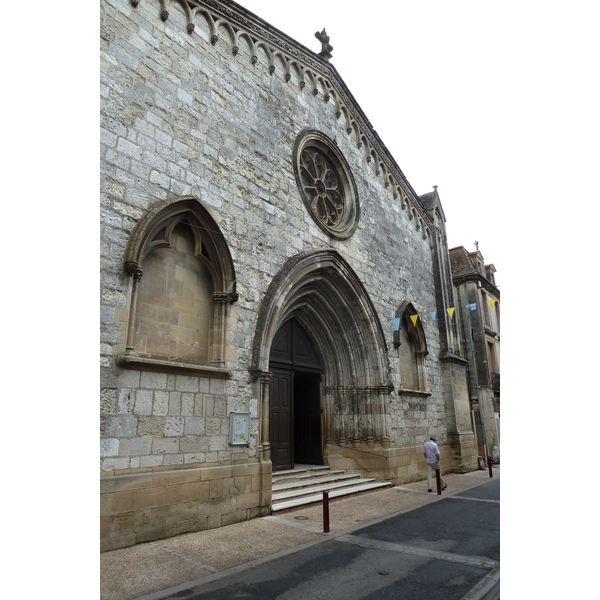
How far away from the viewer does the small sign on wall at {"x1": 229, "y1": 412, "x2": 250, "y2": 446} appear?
20.5 feet

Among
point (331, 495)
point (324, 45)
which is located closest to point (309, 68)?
point (324, 45)

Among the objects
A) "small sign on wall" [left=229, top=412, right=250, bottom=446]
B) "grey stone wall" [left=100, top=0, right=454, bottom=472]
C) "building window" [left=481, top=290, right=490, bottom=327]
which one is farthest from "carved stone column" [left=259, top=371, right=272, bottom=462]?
"building window" [left=481, top=290, right=490, bottom=327]

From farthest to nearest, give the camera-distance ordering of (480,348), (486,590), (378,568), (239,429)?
1. (480,348)
2. (239,429)
3. (378,568)
4. (486,590)

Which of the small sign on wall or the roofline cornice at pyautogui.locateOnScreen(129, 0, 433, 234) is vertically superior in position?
the roofline cornice at pyautogui.locateOnScreen(129, 0, 433, 234)

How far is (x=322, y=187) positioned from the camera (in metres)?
10.4

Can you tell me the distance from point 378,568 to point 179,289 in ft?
14.2

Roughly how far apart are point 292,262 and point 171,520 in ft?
15.3

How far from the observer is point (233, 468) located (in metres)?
6.14

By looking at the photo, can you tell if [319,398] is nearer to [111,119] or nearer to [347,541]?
[347,541]

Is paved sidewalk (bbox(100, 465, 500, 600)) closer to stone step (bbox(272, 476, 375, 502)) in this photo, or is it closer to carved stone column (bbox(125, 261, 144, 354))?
stone step (bbox(272, 476, 375, 502))

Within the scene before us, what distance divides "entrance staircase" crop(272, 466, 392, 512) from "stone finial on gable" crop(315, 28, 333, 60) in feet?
32.4

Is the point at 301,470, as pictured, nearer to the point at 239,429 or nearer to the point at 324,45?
the point at 239,429

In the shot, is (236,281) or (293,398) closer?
(236,281)

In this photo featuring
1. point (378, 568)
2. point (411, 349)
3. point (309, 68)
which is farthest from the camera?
point (411, 349)
